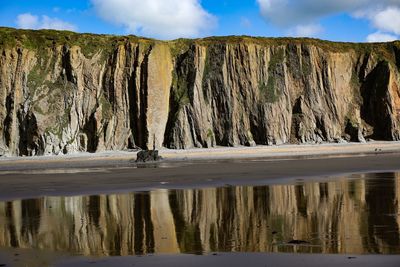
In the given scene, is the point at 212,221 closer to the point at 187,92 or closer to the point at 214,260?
the point at 214,260

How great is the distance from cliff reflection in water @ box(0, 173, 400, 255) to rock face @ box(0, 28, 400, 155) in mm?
31376

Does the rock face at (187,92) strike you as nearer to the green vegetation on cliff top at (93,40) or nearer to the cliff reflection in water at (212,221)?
the green vegetation on cliff top at (93,40)

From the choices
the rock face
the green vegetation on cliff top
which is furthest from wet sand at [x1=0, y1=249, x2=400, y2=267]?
the green vegetation on cliff top

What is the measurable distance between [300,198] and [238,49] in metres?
43.3

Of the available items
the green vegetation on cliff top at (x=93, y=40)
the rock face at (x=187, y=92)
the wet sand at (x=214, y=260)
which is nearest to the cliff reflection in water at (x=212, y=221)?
the wet sand at (x=214, y=260)

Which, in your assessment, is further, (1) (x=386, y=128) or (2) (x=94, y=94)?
(1) (x=386, y=128)

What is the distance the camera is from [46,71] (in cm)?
4781

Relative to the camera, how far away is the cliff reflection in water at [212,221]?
7785 mm

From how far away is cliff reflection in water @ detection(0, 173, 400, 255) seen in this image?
7785 millimetres

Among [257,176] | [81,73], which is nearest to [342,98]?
[81,73]

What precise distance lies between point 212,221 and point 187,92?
42.7m

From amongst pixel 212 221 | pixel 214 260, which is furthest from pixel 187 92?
pixel 214 260

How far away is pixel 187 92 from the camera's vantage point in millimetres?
52250

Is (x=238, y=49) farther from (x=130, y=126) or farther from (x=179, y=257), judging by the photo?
(x=179, y=257)
